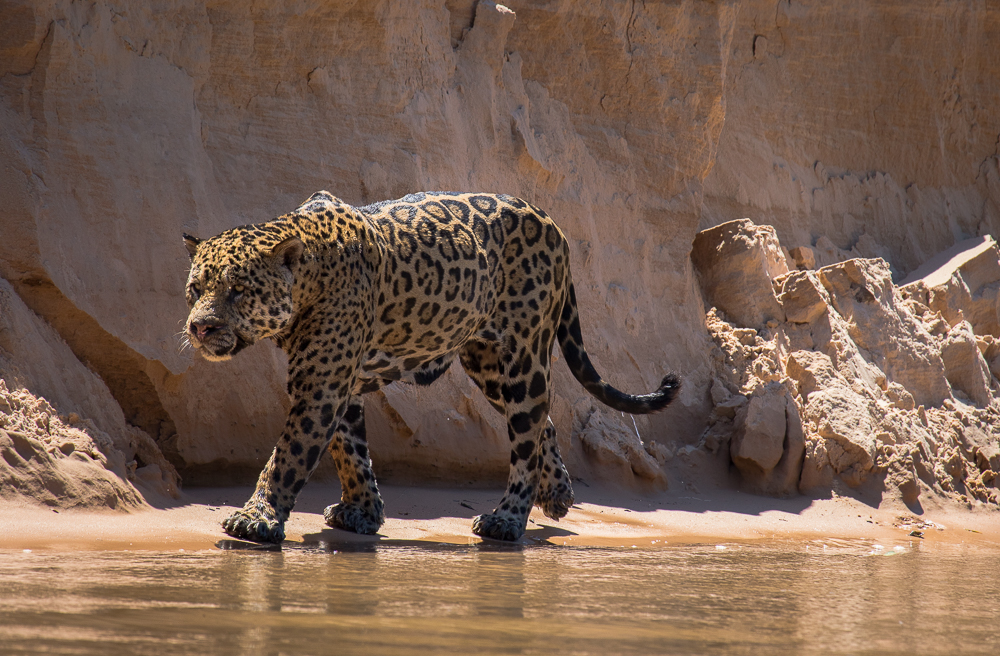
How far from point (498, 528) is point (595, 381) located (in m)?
1.41

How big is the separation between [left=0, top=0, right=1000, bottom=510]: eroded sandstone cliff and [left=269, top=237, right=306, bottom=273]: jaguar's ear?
1554 millimetres

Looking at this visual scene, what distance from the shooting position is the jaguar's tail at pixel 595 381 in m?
7.12

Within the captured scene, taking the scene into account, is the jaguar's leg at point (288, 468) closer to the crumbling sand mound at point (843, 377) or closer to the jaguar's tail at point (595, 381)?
the jaguar's tail at point (595, 381)

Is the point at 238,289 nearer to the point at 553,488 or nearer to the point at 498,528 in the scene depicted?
the point at 498,528

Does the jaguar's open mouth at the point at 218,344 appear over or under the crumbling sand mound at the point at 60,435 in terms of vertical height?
over

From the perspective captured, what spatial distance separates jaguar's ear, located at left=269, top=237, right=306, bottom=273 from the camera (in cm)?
552

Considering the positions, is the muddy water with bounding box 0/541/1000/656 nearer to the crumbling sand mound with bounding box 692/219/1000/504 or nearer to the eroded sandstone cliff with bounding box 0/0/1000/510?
the eroded sandstone cliff with bounding box 0/0/1000/510

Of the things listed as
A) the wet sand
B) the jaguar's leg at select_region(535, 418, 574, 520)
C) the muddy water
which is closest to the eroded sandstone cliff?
the wet sand

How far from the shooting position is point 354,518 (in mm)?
6238

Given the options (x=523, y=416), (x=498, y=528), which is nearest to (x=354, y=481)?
(x=498, y=528)

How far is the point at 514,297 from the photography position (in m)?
6.88

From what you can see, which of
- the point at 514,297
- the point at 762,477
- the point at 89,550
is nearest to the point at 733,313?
the point at 762,477

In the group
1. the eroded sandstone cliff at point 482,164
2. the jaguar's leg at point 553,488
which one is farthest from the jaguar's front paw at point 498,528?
the eroded sandstone cliff at point 482,164

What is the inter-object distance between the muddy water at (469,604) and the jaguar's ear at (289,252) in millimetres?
1451
